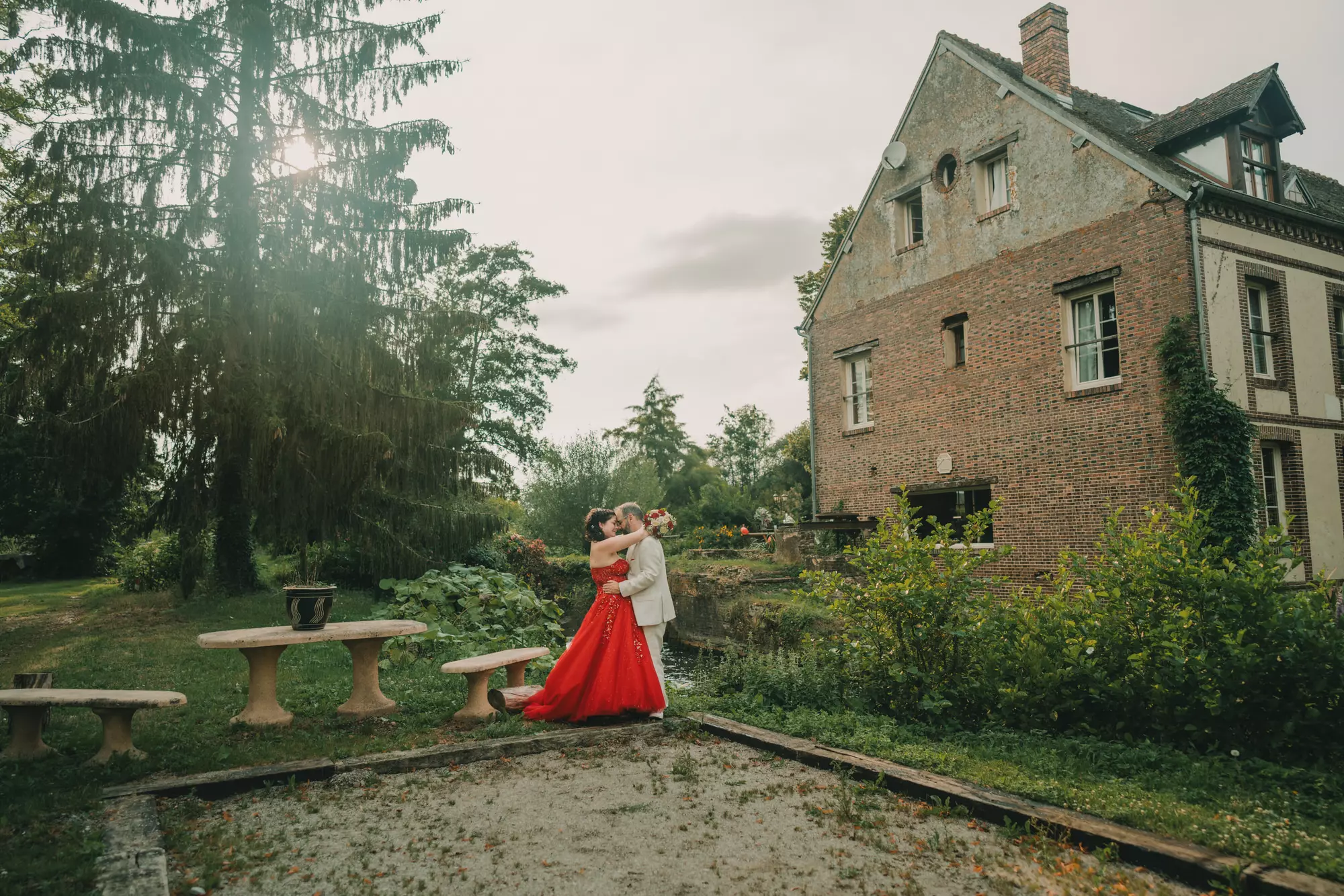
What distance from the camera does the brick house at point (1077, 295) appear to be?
14258mm

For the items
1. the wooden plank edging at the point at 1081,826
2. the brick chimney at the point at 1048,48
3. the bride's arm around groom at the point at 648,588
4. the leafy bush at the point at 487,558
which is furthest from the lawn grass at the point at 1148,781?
the brick chimney at the point at 1048,48

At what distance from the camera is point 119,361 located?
1289 cm

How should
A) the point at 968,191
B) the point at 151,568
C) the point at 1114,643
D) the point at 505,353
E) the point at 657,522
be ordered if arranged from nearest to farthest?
the point at 1114,643 → the point at 657,522 → the point at 968,191 → the point at 151,568 → the point at 505,353

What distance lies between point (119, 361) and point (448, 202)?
632 cm

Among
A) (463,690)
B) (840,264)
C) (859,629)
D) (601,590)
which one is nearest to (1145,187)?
(840,264)

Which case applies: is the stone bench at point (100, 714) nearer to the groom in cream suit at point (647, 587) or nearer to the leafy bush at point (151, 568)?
the groom in cream suit at point (647, 587)

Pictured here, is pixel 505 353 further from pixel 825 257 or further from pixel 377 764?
pixel 377 764

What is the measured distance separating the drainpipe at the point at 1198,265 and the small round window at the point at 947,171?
17.8 ft

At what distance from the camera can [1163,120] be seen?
55.1 ft

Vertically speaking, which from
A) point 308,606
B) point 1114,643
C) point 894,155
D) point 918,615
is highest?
point 894,155

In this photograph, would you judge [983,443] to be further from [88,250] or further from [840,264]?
[88,250]

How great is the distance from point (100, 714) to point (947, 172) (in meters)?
18.3

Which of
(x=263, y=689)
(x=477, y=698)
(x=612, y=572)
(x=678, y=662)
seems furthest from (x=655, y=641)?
(x=678, y=662)

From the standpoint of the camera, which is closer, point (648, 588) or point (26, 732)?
point (26, 732)
